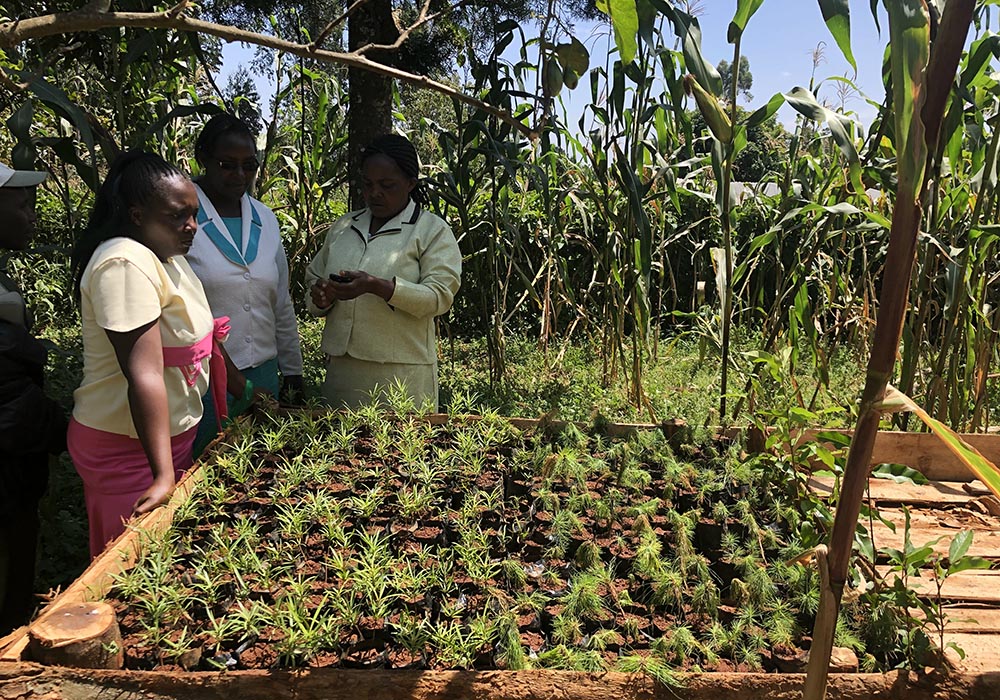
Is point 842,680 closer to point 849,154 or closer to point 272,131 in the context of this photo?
point 849,154

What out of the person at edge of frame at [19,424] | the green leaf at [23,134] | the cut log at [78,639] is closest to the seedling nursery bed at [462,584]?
the cut log at [78,639]

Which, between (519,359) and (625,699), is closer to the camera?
(625,699)

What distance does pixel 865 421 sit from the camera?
83 centimetres

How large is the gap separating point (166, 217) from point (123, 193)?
4.3 inches

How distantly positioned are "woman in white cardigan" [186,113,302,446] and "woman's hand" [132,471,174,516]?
2.03 feet

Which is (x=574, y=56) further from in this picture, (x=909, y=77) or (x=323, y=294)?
(x=909, y=77)

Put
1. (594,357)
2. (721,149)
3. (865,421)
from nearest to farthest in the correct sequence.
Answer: (865,421), (721,149), (594,357)

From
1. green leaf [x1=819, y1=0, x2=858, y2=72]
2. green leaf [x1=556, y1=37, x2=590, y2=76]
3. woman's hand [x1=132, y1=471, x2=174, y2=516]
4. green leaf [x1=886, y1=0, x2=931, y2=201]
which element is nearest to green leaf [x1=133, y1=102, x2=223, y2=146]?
green leaf [x1=556, y1=37, x2=590, y2=76]

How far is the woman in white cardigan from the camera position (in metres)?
2.13

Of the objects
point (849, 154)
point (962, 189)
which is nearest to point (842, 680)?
point (849, 154)

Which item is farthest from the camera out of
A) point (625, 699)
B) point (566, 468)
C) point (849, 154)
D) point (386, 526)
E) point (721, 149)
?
point (721, 149)

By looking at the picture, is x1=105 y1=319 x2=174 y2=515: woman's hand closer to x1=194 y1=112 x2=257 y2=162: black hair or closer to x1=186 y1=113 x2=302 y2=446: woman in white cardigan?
x1=186 y1=113 x2=302 y2=446: woman in white cardigan

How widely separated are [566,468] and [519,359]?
11.3 feet

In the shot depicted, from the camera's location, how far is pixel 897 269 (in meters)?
0.75
